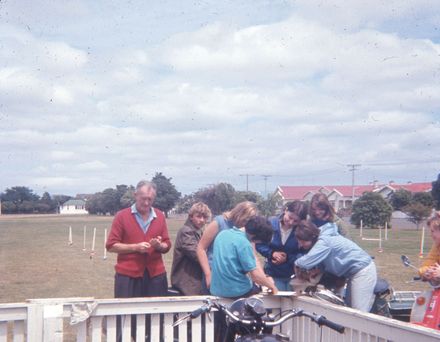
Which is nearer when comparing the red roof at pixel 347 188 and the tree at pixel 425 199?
the tree at pixel 425 199

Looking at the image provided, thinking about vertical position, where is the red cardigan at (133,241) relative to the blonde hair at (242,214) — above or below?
below

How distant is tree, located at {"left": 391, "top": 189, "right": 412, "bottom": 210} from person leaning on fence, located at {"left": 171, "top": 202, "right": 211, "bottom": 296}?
7040 centimetres

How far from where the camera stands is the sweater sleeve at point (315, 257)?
5.45 meters

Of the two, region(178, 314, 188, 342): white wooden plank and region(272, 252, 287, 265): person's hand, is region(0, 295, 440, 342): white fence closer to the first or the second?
region(178, 314, 188, 342): white wooden plank

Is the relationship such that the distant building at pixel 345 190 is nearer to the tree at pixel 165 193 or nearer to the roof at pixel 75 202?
the tree at pixel 165 193

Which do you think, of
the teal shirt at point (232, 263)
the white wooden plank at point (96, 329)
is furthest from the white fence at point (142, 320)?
the teal shirt at point (232, 263)

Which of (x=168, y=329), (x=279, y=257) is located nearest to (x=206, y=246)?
(x=279, y=257)

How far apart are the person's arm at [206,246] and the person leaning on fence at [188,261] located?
0.17m

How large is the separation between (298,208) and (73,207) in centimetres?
13367

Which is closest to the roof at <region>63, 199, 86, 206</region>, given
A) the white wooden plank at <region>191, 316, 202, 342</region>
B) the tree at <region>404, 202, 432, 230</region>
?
the tree at <region>404, 202, 432, 230</region>

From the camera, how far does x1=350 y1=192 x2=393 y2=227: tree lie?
57844mm

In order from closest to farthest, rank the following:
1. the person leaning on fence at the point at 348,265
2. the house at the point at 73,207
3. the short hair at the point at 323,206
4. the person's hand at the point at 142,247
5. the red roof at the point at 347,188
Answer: the person leaning on fence at the point at 348,265, the person's hand at the point at 142,247, the short hair at the point at 323,206, the red roof at the point at 347,188, the house at the point at 73,207

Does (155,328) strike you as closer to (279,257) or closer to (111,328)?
(111,328)

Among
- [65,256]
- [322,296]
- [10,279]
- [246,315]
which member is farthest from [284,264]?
[65,256]
